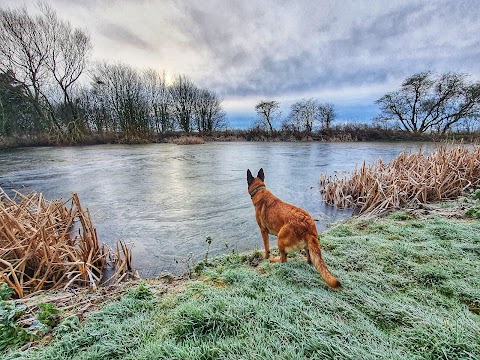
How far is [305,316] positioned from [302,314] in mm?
29

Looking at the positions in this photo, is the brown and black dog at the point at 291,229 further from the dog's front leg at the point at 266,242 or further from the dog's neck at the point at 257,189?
the dog's neck at the point at 257,189

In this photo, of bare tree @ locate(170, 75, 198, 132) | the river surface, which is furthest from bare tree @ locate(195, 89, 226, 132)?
the river surface

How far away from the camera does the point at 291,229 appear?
2652 mm

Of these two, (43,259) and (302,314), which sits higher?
(302,314)

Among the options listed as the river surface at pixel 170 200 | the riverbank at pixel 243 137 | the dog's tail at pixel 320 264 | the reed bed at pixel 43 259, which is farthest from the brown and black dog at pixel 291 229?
the riverbank at pixel 243 137

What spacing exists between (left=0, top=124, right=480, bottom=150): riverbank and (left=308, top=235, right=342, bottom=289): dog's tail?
27.1 meters

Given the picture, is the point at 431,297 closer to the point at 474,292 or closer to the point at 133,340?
the point at 474,292

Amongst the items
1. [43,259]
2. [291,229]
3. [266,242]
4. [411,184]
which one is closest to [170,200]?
[43,259]

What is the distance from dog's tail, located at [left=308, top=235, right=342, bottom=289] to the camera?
217 cm

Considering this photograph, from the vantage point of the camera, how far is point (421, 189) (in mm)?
5625

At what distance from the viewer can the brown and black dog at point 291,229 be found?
2355mm

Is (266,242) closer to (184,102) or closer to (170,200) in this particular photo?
(170,200)

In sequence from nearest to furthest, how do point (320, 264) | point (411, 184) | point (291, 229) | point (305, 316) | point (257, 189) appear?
point (305, 316) < point (320, 264) < point (291, 229) < point (257, 189) < point (411, 184)

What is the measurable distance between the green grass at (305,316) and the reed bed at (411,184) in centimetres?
286
